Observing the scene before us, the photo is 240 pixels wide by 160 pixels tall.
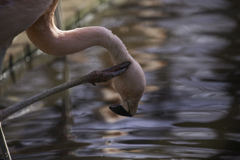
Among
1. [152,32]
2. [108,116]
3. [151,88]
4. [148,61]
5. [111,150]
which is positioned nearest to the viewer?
[111,150]

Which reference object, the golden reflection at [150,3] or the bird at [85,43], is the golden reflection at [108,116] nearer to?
the bird at [85,43]

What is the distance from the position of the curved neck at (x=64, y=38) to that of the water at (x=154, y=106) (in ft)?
2.68

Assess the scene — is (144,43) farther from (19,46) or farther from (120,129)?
(120,129)

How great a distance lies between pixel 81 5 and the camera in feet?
26.9

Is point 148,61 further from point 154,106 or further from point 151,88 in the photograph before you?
point 154,106

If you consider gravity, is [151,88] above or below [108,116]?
below

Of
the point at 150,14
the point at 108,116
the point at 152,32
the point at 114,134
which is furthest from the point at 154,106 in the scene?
the point at 150,14

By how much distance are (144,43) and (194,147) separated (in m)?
3.11

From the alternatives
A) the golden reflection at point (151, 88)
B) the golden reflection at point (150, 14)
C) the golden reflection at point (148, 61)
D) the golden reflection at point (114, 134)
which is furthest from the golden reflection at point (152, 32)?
the golden reflection at point (114, 134)

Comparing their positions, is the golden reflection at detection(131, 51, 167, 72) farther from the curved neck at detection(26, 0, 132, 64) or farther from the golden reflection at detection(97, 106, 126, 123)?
the curved neck at detection(26, 0, 132, 64)

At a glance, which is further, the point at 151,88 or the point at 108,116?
the point at 151,88

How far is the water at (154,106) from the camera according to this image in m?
3.91

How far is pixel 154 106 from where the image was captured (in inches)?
189

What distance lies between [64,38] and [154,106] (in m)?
1.50
